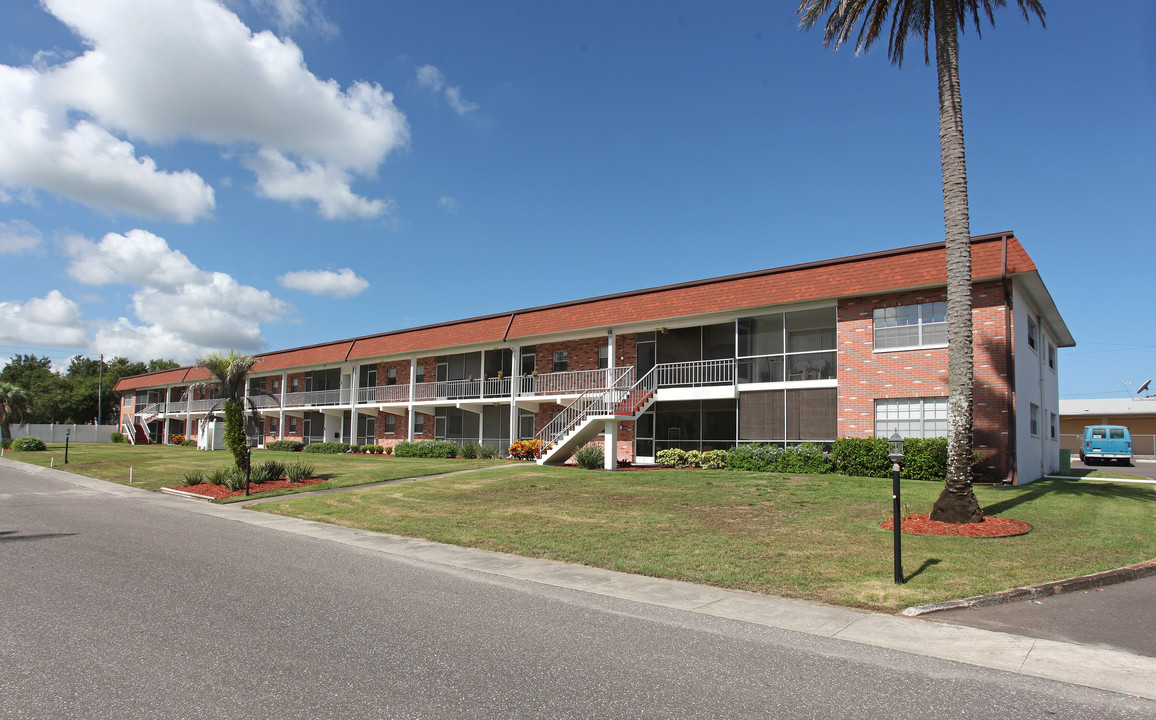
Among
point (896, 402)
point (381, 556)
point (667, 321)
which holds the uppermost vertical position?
point (667, 321)

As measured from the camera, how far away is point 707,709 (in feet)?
14.0

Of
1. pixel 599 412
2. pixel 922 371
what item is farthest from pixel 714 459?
pixel 922 371

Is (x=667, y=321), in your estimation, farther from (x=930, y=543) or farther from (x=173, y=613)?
(x=173, y=613)

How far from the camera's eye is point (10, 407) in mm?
47625

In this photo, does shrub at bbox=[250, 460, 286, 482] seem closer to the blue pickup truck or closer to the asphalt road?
the asphalt road

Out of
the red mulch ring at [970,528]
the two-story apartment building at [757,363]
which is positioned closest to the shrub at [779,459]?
the two-story apartment building at [757,363]

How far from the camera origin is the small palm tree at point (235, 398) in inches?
773

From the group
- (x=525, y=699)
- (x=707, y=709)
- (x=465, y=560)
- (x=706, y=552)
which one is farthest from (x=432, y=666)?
(x=706, y=552)

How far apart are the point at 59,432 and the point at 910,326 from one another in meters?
71.2

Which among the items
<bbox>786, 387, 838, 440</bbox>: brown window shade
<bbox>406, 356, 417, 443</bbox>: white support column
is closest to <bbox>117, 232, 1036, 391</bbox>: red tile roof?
<bbox>406, 356, 417, 443</bbox>: white support column

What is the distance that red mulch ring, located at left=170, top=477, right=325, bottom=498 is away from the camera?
18322 millimetres

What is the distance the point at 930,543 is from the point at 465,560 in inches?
267

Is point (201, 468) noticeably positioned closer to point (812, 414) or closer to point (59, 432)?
point (812, 414)

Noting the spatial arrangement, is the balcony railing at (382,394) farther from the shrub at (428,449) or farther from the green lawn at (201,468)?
the green lawn at (201,468)
